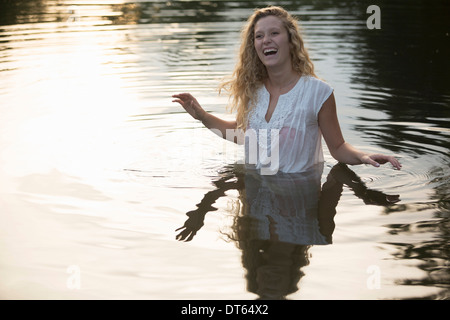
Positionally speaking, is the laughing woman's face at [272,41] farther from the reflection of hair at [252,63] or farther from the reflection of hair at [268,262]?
the reflection of hair at [268,262]

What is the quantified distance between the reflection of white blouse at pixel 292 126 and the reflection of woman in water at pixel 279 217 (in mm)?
126

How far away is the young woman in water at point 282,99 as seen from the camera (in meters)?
5.41

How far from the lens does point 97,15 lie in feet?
51.6

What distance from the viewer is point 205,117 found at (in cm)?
571

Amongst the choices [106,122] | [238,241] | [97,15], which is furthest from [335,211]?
[97,15]

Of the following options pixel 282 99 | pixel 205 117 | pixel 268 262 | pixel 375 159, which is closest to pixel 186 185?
pixel 205 117

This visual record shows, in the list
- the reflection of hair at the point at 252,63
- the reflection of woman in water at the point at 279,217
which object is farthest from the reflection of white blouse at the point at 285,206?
the reflection of hair at the point at 252,63

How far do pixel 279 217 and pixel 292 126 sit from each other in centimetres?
97

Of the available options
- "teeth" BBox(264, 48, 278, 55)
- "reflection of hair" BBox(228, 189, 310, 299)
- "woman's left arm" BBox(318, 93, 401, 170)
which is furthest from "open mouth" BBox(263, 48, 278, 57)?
"reflection of hair" BBox(228, 189, 310, 299)

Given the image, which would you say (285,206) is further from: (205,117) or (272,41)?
(272,41)

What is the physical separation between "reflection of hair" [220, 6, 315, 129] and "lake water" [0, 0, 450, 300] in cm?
62

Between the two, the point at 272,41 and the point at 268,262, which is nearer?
the point at 268,262

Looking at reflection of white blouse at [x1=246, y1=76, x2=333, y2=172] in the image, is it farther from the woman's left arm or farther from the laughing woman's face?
the laughing woman's face

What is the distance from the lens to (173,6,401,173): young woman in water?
541 cm
